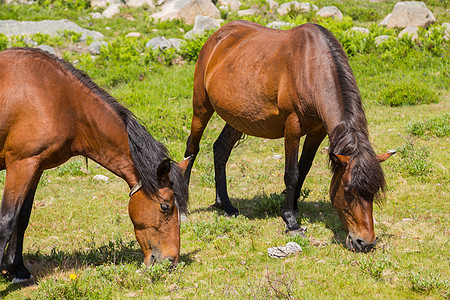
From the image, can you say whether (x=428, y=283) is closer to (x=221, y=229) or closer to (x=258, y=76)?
(x=221, y=229)

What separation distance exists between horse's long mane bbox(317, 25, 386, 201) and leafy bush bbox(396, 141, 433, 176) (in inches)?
107

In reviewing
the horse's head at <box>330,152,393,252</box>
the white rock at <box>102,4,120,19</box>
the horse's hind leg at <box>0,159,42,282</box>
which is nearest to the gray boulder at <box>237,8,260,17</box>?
the white rock at <box>102,4,120,19</box>

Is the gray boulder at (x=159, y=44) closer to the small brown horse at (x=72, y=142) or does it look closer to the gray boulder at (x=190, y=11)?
the gray boulder at (x=190, y=11)

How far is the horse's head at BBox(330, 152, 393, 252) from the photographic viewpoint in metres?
4.75

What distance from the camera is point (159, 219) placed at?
455 centimetres

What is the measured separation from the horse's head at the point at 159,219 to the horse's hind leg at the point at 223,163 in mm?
2321

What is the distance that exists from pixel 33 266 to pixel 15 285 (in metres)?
0.39

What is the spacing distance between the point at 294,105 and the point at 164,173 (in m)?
1.89

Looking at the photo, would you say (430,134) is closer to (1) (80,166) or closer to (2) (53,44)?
(1) (80,166)

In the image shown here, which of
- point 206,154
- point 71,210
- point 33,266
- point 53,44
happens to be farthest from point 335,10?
point 33,266

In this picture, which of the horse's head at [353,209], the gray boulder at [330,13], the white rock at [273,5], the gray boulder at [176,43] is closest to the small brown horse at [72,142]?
the horse's head at [353,209]

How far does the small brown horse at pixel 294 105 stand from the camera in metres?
4.78

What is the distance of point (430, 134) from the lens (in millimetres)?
8648

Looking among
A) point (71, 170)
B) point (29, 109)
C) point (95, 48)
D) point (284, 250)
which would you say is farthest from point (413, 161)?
point (95, 48)
